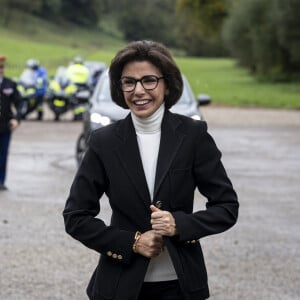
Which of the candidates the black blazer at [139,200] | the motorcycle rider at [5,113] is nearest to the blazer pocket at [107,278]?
the black blazer at [139,200]

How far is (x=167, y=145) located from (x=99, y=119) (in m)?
10.8

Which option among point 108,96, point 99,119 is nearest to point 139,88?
point 99,119

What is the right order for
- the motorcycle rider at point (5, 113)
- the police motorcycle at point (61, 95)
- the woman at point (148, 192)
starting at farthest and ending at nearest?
the police motorcycle at point (61, 95) < the motorcycle rider at point (5, 113) < the woman at point (148, 192)

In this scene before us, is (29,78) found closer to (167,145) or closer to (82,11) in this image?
(167,145)

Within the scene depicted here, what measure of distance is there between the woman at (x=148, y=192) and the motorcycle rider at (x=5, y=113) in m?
9.39

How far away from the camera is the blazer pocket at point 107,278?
12.8 ft

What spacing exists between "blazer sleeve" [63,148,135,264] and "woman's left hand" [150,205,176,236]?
140 mm

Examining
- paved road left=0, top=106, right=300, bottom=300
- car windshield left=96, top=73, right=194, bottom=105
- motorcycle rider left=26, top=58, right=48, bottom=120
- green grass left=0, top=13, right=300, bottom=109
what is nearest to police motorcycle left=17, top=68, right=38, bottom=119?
motorcycle rider left=26, top=58, right=48, bottom=120

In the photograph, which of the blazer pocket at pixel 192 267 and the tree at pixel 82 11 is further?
the tree at pixel 82 11

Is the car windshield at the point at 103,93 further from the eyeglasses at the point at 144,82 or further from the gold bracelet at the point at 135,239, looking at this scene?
the gold bracelet at the point at 135,239

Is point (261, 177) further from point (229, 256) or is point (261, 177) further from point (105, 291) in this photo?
point (105, 291)

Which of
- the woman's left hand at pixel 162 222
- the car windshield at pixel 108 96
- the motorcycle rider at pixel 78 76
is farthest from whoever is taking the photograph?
the motorcycle rider at pixel 78 76

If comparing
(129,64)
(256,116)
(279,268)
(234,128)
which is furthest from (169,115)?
(256,116)

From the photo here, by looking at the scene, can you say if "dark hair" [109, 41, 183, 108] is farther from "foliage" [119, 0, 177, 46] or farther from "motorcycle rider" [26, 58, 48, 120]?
"foliage" [119, 0, 177, 46]
